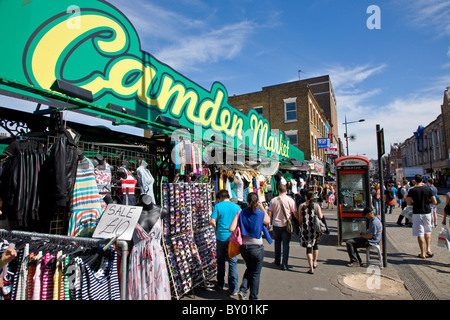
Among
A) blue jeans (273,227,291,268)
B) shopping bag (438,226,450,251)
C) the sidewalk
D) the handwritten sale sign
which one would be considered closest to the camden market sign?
the handwritten sale sign

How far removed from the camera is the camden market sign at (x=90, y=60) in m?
3.77

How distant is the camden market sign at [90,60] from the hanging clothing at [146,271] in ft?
6.47

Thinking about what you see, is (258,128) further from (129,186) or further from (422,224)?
(129,186)

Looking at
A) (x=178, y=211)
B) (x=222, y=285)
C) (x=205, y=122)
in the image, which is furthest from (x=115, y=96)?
(x=222, y=285)

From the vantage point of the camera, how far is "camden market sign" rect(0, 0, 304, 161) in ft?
12.4

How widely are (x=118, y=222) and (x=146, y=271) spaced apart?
1077 mm

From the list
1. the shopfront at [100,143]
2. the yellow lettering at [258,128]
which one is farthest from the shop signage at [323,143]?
the shopfront at [100,143]

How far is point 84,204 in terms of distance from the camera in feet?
11.6

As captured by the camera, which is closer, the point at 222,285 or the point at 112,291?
the point at 112,291

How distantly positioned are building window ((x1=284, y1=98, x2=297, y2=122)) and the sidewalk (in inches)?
783

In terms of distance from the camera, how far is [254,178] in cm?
928

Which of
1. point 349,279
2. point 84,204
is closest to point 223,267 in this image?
point 349,279

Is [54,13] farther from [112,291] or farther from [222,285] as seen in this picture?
[222,285]

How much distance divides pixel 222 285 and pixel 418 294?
338cm
